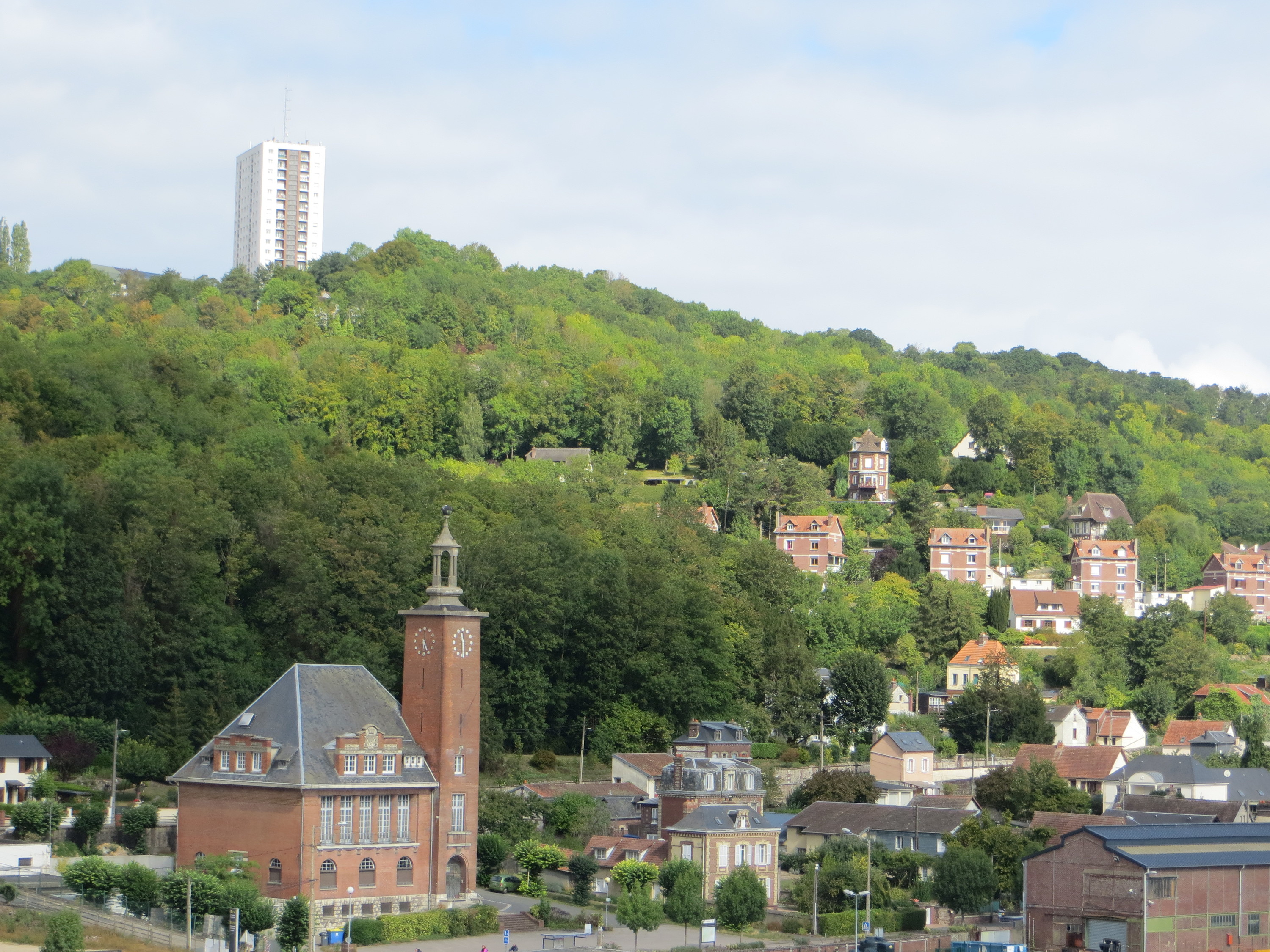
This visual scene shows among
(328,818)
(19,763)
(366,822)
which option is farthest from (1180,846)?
(19,763)

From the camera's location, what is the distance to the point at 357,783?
5028 cm

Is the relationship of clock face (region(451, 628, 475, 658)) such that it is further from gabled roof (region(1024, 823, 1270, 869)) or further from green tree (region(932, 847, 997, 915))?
gabled roof (region(1024, 823, 1270, 869))

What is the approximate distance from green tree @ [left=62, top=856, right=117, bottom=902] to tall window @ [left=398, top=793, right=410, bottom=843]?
9102 mm

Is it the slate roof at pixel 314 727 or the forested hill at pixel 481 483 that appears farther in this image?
the forested hill at pixel 481 483

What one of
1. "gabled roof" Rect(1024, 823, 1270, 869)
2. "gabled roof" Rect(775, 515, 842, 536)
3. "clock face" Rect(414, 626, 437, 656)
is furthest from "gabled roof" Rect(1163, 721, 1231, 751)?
"clock face" Rect(414, 626, 437, 656)

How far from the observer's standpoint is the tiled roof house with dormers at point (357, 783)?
49094 mm

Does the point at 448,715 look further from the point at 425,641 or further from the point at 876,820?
the point at 876,820

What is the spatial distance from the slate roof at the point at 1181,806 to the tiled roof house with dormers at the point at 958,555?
35.1 m

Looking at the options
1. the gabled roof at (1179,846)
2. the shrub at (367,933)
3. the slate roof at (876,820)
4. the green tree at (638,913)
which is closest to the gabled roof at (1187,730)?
the slate roof at (876,820)

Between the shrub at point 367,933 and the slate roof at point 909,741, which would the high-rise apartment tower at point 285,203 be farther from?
the shrub at point 367,933

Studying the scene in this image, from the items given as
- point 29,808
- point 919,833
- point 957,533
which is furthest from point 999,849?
point 957,533

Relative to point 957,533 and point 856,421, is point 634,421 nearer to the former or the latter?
point 856,421

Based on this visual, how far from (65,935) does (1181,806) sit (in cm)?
5137

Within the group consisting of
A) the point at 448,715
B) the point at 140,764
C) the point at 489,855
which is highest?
the point at 448,715
